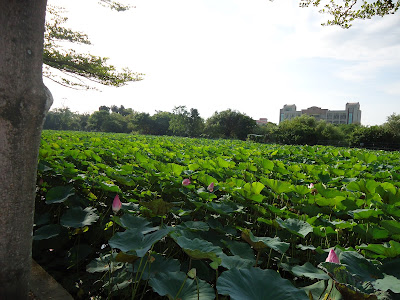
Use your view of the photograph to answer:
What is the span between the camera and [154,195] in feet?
7.36

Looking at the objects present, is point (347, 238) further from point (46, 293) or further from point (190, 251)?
point (46, 293)

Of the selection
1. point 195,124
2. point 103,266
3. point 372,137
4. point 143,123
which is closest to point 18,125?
point 103,266

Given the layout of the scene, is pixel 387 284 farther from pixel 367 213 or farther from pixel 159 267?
pixel 159 267

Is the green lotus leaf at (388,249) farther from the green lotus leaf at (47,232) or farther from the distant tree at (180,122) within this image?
the distant tree at (180,122)

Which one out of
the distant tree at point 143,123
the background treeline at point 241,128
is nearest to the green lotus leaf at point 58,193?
the background treeline at point 241,128

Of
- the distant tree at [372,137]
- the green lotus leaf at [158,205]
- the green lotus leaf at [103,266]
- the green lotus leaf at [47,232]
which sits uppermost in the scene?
the distant tree at [372,137]

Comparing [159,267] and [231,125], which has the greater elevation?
[231,125]

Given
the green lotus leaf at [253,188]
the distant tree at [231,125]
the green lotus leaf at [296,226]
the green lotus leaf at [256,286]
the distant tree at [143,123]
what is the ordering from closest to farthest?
the green lotus leaf at [256,286] < the green lotus leaf at [296,226] < the green lotus leaf at [253,188] < the distant tree at [231,125] < the distant tree at [143,123]

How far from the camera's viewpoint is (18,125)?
Answer: 1.11 m

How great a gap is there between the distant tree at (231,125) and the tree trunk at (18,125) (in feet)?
169

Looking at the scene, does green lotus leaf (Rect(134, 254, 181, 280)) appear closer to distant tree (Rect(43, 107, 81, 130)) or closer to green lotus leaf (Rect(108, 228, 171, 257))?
green lotus leaf (Rect(108, 228, 171, 257))

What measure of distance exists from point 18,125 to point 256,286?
1.11 metres

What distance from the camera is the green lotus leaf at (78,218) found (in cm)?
167

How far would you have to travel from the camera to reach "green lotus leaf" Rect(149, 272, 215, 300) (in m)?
0.98
